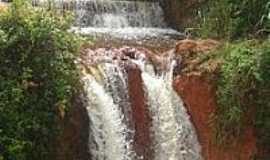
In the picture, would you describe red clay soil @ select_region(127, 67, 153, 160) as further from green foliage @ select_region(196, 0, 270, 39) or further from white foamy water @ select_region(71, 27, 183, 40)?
white foamy water @ select_region(71, 27, 183, 40)

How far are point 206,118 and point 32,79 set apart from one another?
2135mm

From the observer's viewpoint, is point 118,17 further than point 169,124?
Yes

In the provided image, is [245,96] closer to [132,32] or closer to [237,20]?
[237,20]

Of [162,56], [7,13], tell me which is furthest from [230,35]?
[7,13]

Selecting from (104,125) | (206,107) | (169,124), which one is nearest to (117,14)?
(169,124)

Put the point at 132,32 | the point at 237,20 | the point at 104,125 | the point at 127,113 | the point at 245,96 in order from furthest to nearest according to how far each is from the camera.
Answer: the point at 132,32
the point at 237,20
the point at 127,113
the point at 245,96
the point at 104,125

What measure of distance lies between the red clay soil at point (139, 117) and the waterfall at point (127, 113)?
0.04m

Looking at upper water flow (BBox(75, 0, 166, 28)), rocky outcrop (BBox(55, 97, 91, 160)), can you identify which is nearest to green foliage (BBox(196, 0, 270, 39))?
upper water flow (BBox(75, 0, 166, 28))

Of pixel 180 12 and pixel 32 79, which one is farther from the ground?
pixel 180 12

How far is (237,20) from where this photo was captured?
9492 mm

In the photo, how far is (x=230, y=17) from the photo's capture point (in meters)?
9.74

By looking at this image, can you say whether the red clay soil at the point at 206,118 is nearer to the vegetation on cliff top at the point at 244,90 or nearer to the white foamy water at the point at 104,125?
the vegetation on cliff top at the point at 244,90

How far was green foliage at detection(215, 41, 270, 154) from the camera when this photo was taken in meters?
7.80

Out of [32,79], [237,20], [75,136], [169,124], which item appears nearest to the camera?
[32,79]
